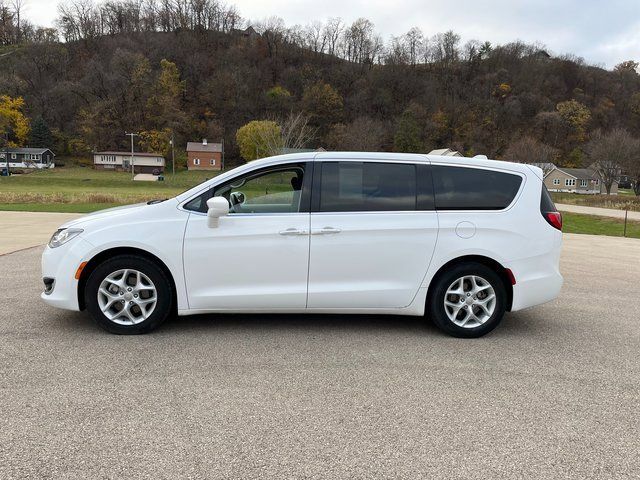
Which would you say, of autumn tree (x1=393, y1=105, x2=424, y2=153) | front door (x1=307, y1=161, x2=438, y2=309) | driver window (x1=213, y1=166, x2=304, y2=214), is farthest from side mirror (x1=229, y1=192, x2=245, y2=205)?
autumn tree (x1=393, y1=105, x2=424, y2=153)

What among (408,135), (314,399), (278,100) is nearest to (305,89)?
(278,100)

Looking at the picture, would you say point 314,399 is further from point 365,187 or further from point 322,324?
point 365,187

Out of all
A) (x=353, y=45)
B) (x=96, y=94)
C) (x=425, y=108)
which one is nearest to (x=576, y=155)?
(x=425, y=108)

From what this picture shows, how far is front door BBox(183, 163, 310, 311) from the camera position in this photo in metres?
4.44

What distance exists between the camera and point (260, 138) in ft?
224

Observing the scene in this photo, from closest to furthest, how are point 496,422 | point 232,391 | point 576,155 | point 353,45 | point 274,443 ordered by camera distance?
1. point 274,443
2. point 496,422
3. point 232,391
4. point 576,155
5. point 353,45

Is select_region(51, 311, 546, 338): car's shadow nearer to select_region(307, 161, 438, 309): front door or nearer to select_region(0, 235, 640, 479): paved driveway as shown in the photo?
select_region(0, 235, 640, 479): paved driveway

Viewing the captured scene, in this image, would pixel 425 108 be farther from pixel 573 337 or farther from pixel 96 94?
A: pixel 573 337

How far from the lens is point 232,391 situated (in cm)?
339

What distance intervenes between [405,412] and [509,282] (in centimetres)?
216

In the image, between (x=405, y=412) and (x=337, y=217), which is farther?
(x=337, y=217)

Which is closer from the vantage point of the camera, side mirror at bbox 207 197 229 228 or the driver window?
side mirror at bbox 207 197 229 228

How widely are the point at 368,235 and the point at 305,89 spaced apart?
11183 cm

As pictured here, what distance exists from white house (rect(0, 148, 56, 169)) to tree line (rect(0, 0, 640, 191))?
17.1 ft
